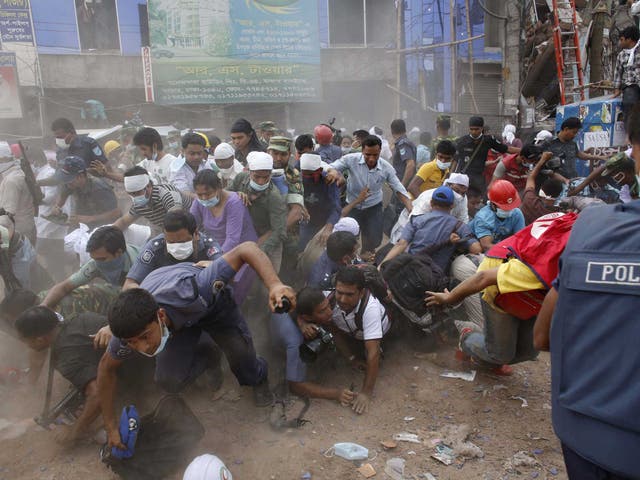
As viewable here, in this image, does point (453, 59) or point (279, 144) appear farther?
point (453, 59)

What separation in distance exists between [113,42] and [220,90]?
4.84 m

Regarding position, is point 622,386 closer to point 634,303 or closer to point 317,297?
point 634,303

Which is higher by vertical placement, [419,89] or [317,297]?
[419,89]

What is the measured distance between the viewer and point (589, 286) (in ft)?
4.74

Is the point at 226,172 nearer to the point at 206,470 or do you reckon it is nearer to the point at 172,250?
the point at 172,250

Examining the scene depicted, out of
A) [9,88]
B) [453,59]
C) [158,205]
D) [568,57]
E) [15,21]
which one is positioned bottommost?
[158,205]

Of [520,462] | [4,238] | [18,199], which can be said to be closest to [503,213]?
[520,462]

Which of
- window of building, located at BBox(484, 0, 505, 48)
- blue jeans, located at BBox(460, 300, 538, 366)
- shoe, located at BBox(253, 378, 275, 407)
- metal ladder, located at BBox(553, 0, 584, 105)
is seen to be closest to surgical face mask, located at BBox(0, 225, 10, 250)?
shoe, located at BBox(253, 378, 275, 407)

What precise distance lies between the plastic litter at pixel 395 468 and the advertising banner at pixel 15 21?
1937 centimetres

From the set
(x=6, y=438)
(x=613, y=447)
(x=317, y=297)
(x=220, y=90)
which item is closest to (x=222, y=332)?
Result: (x=317, y=297)

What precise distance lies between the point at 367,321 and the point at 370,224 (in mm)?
2332

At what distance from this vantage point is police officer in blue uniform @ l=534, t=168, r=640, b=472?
1381 millimetres

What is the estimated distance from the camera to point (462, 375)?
4074 millimetres

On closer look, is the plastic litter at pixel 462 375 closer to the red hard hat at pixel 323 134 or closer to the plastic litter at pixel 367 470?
the plastic litter at pixel 367 470
